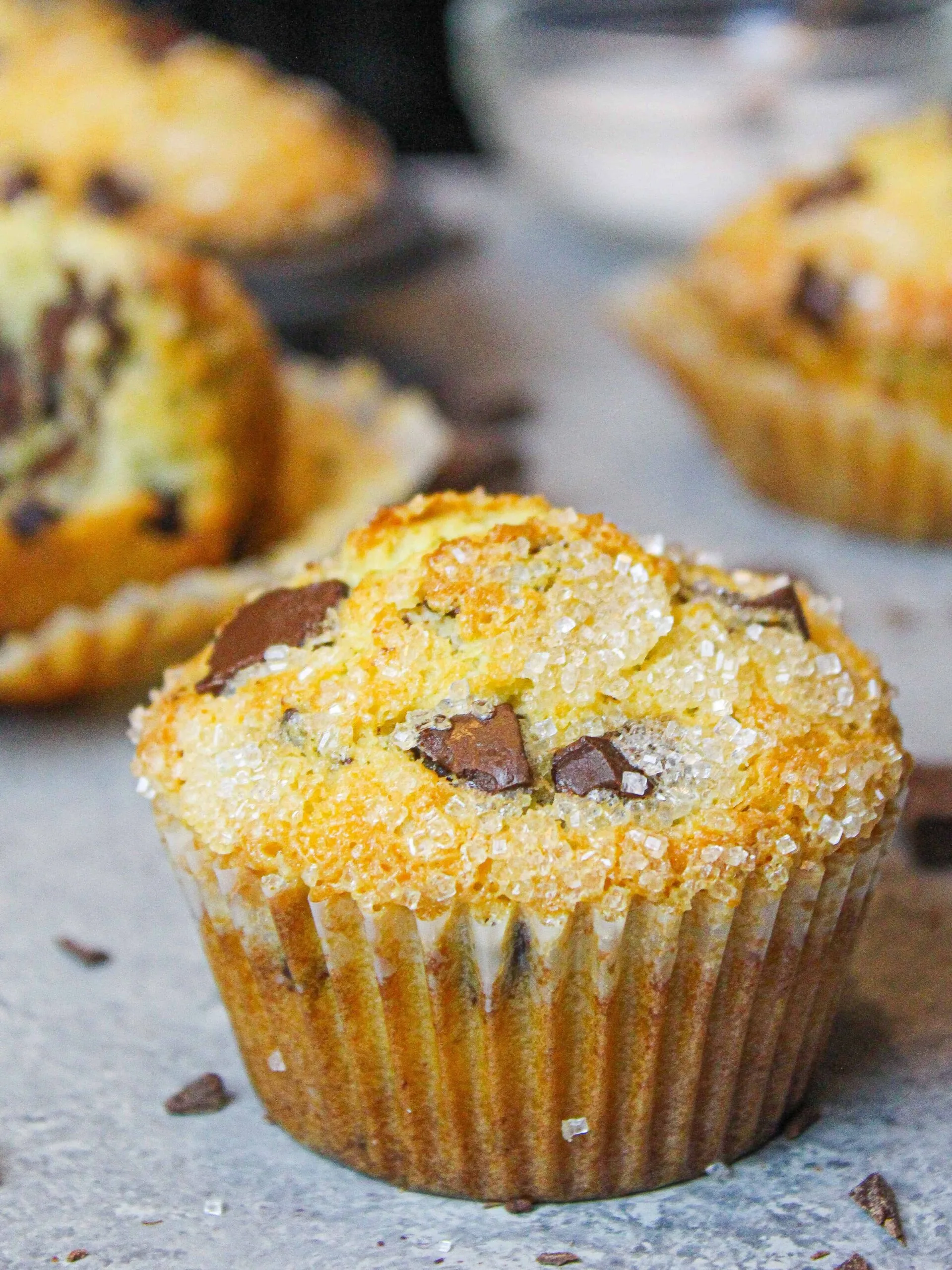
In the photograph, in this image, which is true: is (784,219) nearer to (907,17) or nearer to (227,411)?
(227,411)

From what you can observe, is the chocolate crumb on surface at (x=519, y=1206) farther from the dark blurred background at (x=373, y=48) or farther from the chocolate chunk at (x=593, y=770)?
the dark blurred background at (x=373, y=48)

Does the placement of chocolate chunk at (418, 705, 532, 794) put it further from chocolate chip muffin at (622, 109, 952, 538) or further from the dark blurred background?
the dark blurred background

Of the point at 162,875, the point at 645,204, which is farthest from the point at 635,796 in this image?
the point at 645,204

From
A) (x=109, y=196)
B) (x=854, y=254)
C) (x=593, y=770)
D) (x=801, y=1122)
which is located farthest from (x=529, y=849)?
(x=109, y=196)

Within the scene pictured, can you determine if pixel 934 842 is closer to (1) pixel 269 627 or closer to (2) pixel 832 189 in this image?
(1) pixel 269 627

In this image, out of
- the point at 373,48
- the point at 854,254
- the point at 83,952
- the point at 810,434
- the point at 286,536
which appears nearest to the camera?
the point at 83,952

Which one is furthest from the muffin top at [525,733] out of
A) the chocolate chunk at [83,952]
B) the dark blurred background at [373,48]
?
the dark blurred background at [373,48]
